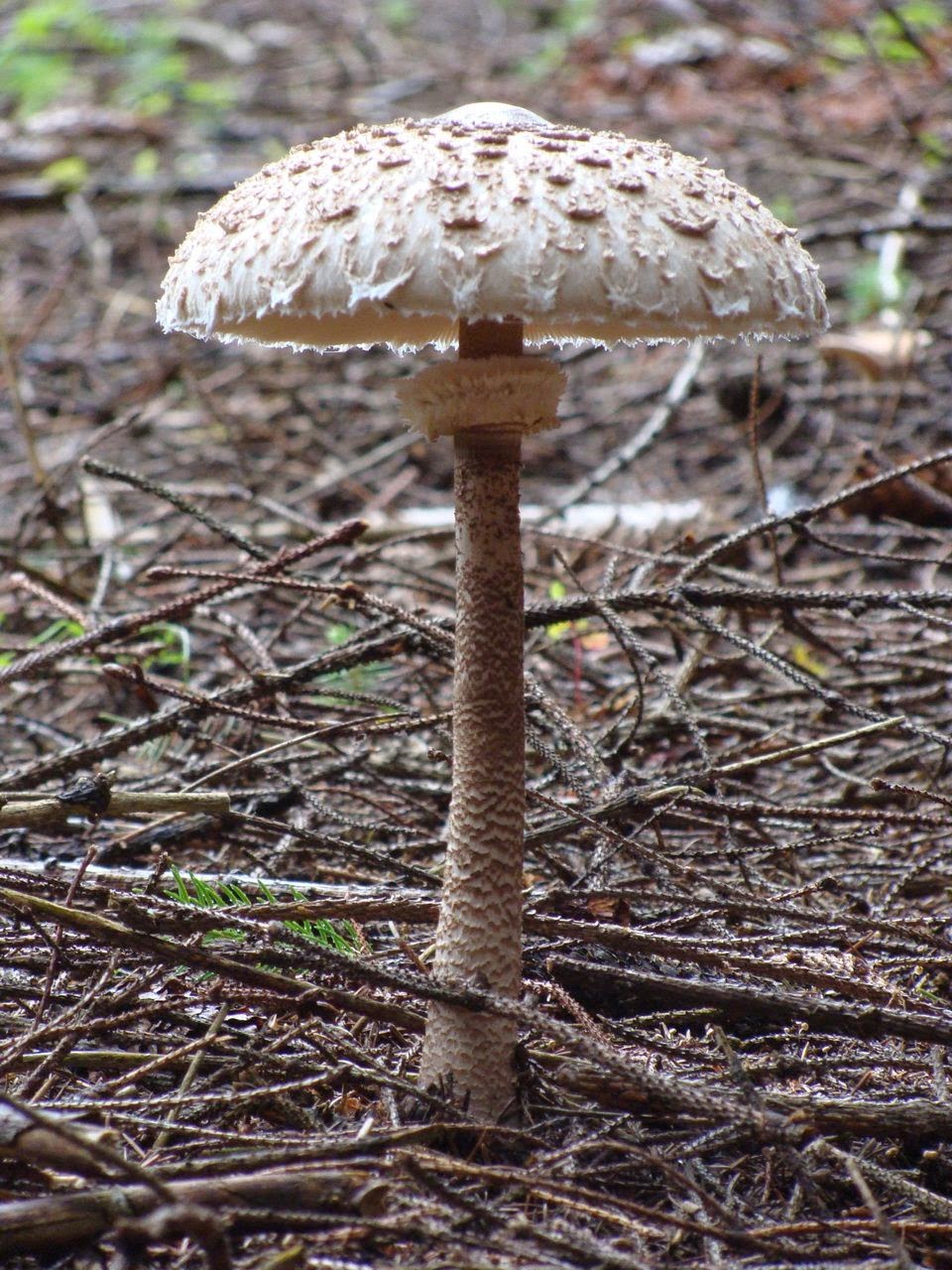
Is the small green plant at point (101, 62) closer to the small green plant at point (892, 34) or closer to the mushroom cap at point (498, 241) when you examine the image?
the small green plant at point (892, 34)

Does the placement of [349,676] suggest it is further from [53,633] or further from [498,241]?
[498,241]

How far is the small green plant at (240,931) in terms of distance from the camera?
243cm

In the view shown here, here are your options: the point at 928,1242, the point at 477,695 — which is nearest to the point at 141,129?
the point at 477,695

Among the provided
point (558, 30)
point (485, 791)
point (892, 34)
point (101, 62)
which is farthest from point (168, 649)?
point (558, 30)

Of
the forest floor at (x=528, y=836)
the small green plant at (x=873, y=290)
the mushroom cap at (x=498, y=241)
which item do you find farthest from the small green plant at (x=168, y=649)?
the small green plant at (x=873, y=290)

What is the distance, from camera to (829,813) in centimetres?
255

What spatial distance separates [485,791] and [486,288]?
1.05 m

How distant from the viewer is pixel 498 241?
1679 mm

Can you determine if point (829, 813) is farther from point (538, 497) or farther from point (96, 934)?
point (538, 497)

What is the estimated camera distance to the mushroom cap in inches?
66.4

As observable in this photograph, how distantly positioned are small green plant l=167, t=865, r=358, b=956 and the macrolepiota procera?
1.04 feet

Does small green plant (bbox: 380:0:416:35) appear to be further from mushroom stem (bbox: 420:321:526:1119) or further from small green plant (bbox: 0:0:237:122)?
mushroom stem (bbox: 420:321:526:1119)

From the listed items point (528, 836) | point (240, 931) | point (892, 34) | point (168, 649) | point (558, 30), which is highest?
point (558, 30)

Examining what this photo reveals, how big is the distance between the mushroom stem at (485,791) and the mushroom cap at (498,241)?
440mm
